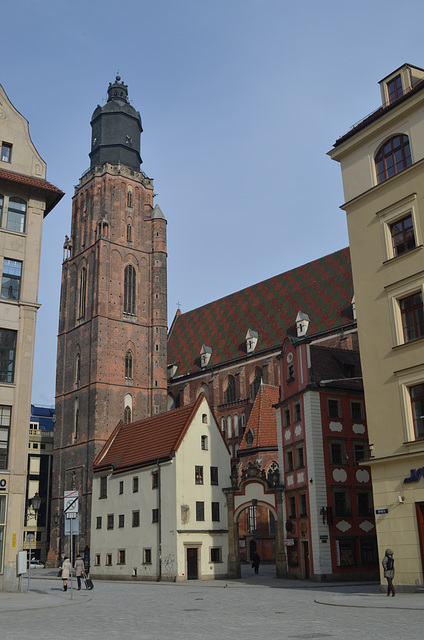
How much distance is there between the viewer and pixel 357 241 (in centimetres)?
2820

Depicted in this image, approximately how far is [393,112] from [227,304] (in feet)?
185

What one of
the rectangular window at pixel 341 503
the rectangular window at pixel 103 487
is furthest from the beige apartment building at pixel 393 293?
the rectangular window at pixel 103 487

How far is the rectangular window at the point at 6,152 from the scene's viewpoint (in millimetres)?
31750

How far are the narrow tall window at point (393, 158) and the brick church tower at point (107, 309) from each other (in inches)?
1814

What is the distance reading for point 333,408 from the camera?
123 ft

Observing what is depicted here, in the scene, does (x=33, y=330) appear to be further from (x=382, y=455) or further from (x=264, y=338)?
(x=264, y=338)

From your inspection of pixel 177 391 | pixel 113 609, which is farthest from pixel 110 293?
pixel 113 609

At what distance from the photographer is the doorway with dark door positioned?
40.9 metres

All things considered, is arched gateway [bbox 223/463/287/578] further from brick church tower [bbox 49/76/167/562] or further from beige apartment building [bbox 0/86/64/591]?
brick church tower [bbox 49/76/167/562]

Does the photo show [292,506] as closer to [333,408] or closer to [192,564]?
[333,408]

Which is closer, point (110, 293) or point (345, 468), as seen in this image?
point (345, 468)

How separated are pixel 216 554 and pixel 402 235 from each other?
2472cm

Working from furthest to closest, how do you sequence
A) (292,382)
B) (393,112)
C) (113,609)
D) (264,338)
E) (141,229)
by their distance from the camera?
(141,229) → (264,338) → (292,382) → (393,112) → (113,609)

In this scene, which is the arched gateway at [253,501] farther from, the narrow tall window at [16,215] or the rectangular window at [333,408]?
the narrow tall window at [16,215]
